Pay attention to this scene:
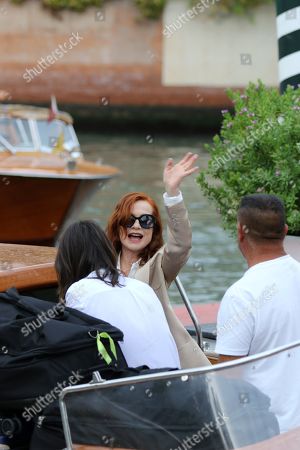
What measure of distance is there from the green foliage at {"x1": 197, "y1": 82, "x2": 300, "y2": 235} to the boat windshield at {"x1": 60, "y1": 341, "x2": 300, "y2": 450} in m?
2.74

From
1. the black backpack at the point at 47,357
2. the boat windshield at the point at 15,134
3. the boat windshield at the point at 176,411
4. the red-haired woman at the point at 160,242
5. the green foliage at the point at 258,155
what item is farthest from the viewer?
the boat windshield at the point at 15,134

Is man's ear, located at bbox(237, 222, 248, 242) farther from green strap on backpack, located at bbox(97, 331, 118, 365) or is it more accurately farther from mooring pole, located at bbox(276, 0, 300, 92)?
mooring pole, located at bbox(276, 0, 300, 92)

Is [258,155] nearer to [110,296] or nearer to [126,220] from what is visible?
[126,220]

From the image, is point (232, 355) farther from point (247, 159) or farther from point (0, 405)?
Answer: point (247, 159)

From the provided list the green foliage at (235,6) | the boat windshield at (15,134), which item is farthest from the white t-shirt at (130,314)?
the green foliage at (235,6)

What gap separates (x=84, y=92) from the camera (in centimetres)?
3019

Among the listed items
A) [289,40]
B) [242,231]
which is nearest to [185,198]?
[289,40]

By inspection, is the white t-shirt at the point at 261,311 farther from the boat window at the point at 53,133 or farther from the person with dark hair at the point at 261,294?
the boat window at the point at 53,133

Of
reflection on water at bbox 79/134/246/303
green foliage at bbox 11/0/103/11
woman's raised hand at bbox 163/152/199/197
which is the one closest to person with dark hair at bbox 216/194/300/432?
woman's raised hand at bbox 163/152/199/197

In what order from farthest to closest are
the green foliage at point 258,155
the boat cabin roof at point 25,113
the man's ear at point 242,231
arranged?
the boat cabin roof at point 25,113, the green foliage at point 258,155, the man's ear at point 242,231

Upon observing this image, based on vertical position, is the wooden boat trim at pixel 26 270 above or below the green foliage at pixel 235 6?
below

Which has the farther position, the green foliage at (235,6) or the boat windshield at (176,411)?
the green foliage at (235,6)

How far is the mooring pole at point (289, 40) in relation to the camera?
Result: 6570 millimetres

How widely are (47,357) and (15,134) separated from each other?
11293 millimetres
